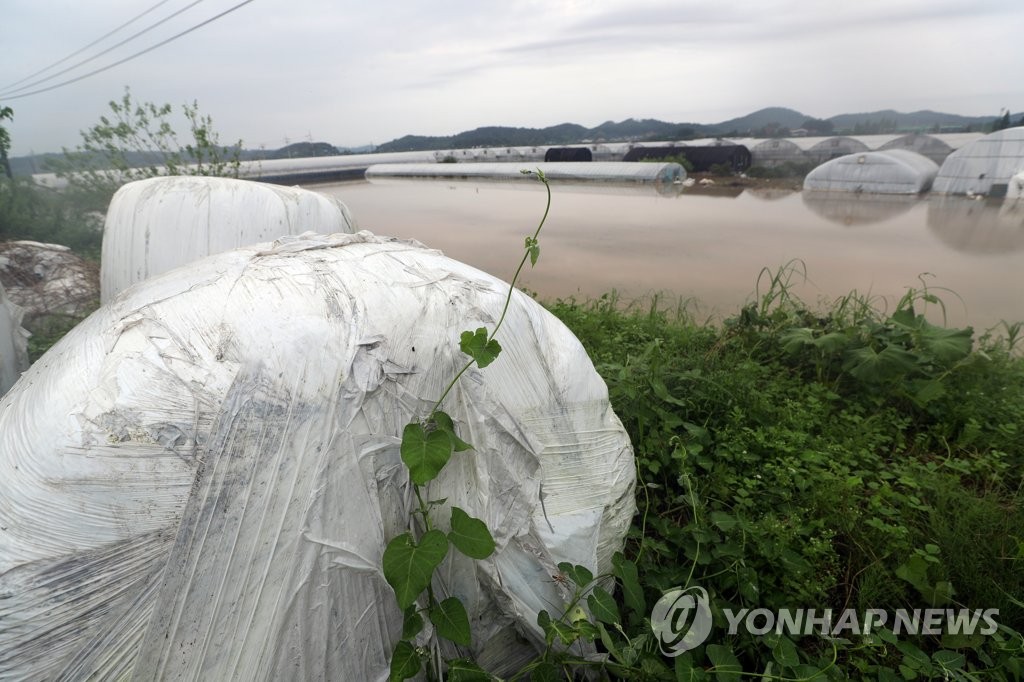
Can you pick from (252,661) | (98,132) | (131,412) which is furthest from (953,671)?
(98,132)

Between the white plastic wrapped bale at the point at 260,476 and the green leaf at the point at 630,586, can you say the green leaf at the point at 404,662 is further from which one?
the green leaf at the point at 630,586

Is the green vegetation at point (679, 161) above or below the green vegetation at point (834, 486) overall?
above

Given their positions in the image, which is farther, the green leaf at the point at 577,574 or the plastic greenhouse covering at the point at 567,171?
the plastic greenhouse covering at the point at 567,171

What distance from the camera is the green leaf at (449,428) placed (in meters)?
0.98

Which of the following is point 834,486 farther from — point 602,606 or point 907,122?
point 907,122

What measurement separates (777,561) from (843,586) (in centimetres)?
27

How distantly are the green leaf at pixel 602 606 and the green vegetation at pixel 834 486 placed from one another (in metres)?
0.13

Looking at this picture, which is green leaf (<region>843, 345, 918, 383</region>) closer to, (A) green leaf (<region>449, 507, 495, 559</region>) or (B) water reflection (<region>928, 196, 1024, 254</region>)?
(A) green leaf (<region>449, 507, 495, 559</region>)

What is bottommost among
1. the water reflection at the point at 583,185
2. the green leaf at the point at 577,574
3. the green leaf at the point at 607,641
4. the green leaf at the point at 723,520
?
the green leaf at the point at 723,520

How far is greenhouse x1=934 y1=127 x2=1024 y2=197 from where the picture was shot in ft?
13.2

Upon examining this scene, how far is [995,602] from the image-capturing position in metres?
1.41

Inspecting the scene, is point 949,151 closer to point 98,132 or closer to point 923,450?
point 923,450

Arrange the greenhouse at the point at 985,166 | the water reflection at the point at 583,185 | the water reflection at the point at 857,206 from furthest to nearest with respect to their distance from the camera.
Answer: the water reflection at the point at 583,185 < the water reflection at the point at 857,206 < the greenhouse at the point at 985,166

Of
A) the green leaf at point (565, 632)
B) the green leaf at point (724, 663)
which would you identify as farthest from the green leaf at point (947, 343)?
the green leaf at point (565, 632)
